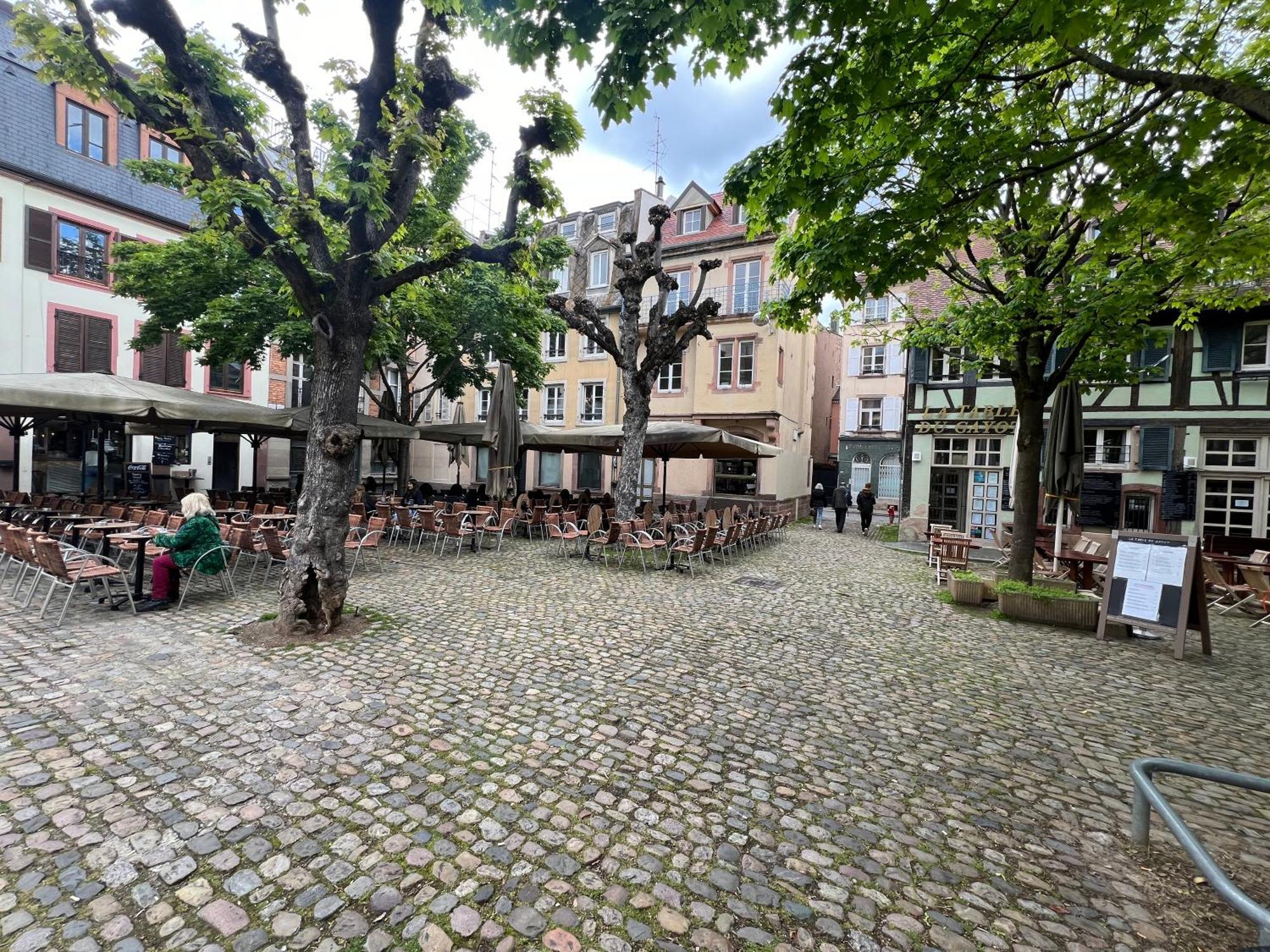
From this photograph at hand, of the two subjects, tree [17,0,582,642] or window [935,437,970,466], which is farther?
window [935,437,970,466]

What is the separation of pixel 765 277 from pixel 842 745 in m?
21.5

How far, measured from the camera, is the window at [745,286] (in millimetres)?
23078

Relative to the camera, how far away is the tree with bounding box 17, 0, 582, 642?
17.3 feet

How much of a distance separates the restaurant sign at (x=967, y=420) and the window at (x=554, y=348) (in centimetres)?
1630

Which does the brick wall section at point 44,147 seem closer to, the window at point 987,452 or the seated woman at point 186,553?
the seated woman at point 186,553

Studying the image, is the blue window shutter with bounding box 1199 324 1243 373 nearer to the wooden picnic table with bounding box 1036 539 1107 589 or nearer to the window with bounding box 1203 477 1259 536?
the window with bounding box 1203 477 1259 536

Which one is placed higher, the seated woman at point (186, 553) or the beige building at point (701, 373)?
the beige building at point (701, 373)

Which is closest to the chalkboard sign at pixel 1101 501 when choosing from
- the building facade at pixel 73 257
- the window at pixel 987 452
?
the window at pixel 987 452

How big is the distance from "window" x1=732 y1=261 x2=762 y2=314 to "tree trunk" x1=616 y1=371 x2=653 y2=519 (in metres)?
12.2

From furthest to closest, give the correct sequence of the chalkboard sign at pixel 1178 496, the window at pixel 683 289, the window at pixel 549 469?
the window at pixel 549 469
the window at pixel 683 289
the chalkboard sign at pixel 1178 496

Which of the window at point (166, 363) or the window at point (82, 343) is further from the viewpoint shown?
the window at point (166, 363)

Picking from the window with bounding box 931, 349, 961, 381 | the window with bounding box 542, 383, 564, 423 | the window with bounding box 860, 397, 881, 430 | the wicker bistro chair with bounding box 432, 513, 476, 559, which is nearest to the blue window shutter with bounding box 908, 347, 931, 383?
the window with bounding box 931, 349, 961, 381

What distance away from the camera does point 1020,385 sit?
8.73 meters

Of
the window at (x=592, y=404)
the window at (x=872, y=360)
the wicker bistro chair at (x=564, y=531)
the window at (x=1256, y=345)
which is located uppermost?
the window at (x=872, y=360)
